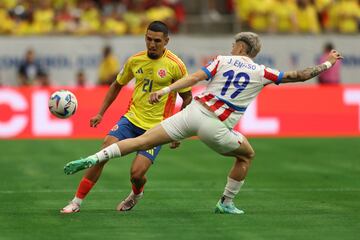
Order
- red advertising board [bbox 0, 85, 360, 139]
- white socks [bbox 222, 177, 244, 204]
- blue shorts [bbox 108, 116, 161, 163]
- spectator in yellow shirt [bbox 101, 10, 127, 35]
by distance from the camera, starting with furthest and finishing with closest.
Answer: spectator in yellow shirt [bbox 101, 10, 127, 35] < red advertising board [bbox 0, 85, 360, 139] < blue shorts [bbox 108, 116, 161, 163] < white socks [bbox 222, 177, 244, 204]

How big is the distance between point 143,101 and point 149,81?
0.27m

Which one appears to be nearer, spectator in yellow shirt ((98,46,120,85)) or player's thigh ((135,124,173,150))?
player's thigh ((135,124,173,150))

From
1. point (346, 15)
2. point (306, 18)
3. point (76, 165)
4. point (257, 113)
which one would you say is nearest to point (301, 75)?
point (76, 165)

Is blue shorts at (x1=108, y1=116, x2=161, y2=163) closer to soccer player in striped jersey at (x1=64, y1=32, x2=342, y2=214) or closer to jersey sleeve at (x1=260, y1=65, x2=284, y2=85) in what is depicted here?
soccer player in striped jersey at (x1=64, y1=32, x2=342, y2=214)

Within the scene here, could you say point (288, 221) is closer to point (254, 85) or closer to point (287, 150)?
point (254, 85)

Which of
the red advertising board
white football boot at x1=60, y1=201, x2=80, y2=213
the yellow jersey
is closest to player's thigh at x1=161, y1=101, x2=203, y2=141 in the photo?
the yellow jersey

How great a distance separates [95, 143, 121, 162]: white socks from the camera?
39.4 ft

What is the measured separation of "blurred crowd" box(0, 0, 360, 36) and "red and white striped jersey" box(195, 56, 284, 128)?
18.0 metres

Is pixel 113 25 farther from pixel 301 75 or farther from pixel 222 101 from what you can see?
pixel 301 75

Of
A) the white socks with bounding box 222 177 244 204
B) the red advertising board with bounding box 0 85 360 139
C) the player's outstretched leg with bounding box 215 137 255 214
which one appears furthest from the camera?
the red advertising board with bounding box 0 85 360 139

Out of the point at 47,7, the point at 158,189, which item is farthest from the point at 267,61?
the point at 158,189

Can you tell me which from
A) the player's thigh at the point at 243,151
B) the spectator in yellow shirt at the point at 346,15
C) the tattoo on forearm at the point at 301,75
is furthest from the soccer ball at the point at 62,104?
the spectator in yellow shirt at the point at 346,15

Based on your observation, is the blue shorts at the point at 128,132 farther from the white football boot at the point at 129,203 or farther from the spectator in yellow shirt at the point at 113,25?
the spectator in yellow shirt at the point at 113,25

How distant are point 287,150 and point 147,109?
9955 mm
